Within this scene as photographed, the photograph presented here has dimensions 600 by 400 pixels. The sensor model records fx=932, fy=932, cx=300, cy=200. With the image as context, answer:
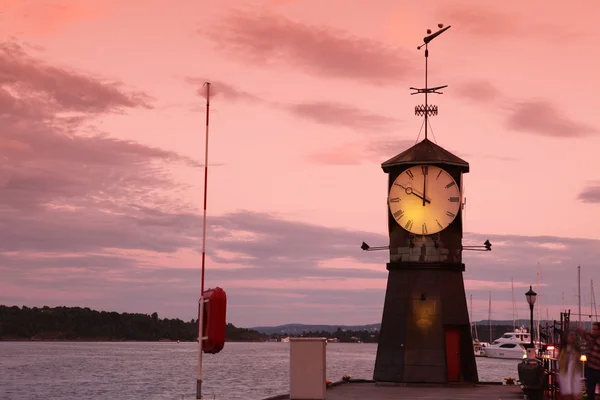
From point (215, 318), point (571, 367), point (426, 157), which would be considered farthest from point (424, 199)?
point (215, 318)

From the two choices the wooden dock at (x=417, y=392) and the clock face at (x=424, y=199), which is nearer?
the wooden dock at (x=417, y=392)

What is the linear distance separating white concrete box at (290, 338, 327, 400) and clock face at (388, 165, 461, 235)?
10454 millimetres

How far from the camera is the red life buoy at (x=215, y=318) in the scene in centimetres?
2277

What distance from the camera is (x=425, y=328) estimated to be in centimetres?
3750

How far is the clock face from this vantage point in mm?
38469

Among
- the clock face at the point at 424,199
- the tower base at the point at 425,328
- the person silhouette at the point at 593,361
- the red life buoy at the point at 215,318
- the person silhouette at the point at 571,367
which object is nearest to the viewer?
the red life buoy at the point at 215,318

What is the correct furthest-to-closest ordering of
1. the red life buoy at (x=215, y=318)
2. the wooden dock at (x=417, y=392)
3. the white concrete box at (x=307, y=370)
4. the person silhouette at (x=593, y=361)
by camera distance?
1. the wooden dock at (x=417, y=392)
2. the white concrete box at (x=307, y=370)
3. the person silhouette at (x=593, y=361)
4. the red life buoy at (x=215, y=318)

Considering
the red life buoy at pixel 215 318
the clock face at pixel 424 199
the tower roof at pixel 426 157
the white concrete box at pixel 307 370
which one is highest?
the tower roof at pixel 426 157

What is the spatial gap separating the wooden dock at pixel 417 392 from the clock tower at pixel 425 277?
0.55m

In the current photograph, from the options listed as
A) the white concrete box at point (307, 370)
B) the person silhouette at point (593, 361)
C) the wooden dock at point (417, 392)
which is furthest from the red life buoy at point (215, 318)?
the person silhouette at point (593, 361)

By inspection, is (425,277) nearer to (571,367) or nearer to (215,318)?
(571,367)

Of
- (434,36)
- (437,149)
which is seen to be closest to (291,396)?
(437,149)

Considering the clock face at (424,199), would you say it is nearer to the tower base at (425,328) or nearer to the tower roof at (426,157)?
the tower roof at (426,157)

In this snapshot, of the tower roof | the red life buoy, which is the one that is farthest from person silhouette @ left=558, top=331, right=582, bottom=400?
the tower roof
